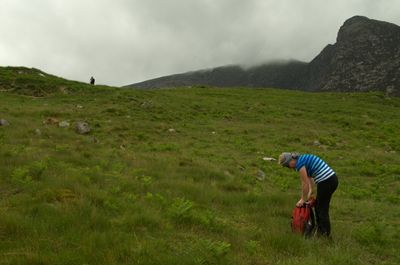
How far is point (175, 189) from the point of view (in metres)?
12.2

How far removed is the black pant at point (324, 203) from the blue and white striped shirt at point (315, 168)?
0.11 m

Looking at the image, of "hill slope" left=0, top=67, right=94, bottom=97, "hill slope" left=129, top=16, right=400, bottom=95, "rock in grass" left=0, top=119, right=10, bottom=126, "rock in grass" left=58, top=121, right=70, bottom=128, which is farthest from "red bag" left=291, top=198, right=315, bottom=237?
"hill slope" left=129, top=16, right=400, bottom=95

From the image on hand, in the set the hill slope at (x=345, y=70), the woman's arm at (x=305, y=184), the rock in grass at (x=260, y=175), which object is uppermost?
the hill slope at (x=345, y=70)

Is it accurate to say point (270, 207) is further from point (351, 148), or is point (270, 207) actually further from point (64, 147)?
point (351, 148)

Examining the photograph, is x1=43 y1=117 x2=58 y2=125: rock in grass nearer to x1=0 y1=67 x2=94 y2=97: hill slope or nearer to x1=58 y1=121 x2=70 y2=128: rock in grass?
x1=58 y1=121 x2=70 y2=128: rock in grass

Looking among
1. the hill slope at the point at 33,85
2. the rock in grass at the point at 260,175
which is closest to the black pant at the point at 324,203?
the rock in grass at the point at 260,175

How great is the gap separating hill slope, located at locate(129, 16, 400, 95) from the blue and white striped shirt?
8140 centimetres

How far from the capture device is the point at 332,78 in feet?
339

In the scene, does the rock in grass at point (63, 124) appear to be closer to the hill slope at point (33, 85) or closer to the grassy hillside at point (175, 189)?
the grassy hillside at point (175, 189)

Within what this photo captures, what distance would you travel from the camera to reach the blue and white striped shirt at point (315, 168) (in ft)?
31.2

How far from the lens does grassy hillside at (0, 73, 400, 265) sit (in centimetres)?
698

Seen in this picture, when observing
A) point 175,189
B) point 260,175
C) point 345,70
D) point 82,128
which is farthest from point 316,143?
point 345,70

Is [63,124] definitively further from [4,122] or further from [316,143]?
[316,143]

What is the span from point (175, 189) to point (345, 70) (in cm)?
9961
